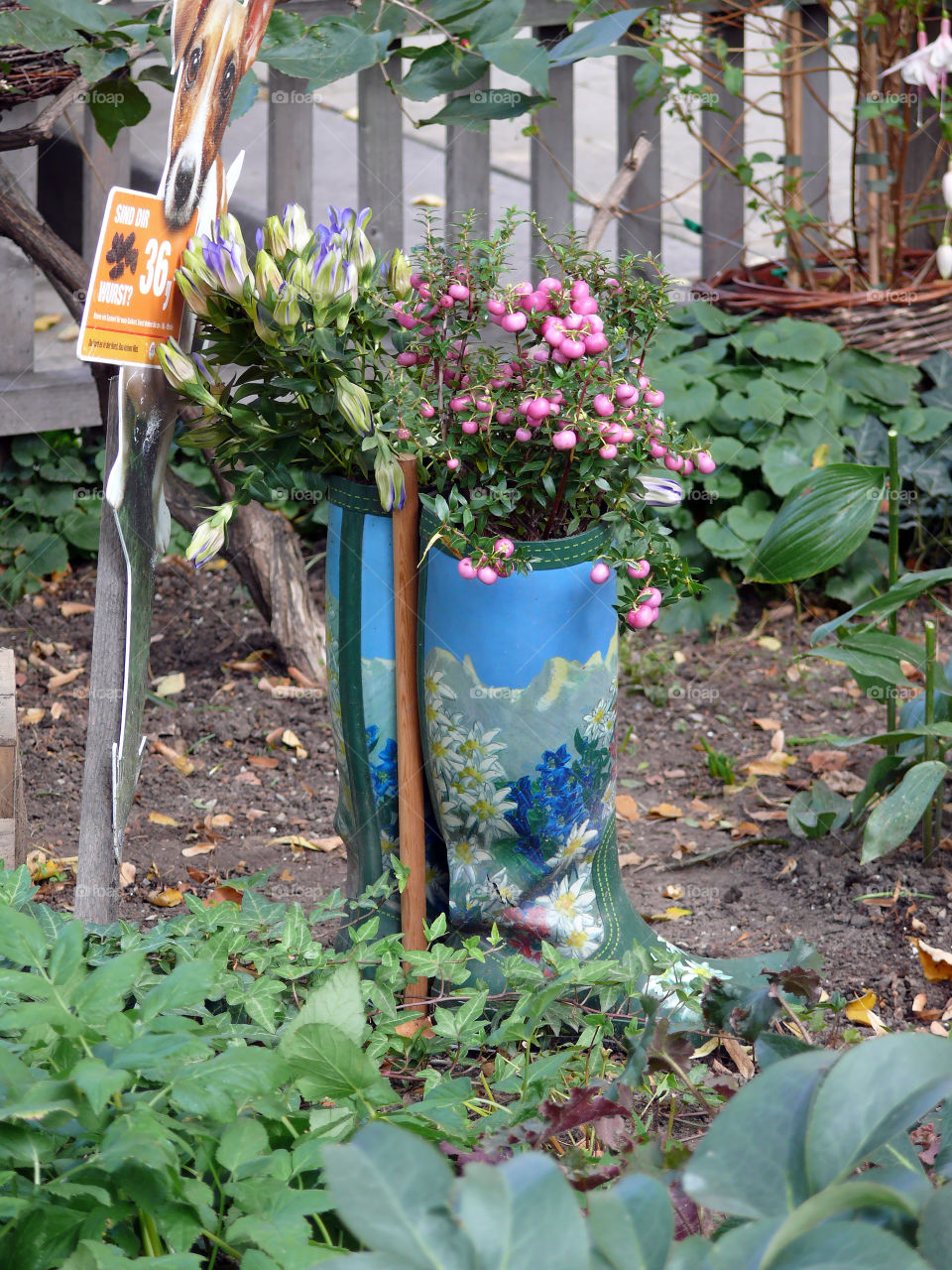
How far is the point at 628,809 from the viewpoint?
2.56 metres

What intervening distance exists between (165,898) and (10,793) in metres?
0.33

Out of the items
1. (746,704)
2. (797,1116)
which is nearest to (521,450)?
A: (797,1116)

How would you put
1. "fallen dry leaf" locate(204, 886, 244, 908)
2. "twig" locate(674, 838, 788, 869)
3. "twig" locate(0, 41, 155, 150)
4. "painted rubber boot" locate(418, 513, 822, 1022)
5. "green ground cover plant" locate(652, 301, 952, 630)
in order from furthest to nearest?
"green ground cover plant" locate(652, 301, 952, 630)
"twig" locate(674, 838, 788, 869)
"twig" locate(0, 41, 155, 150)
"fallen dry leaf" locate(204, 886, 244, 908)
"painted rubber boot" locate(418, 513, 822, 1022)

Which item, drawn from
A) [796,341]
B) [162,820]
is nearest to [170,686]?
[162,820]

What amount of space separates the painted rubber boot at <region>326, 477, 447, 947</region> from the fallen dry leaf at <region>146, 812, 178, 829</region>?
0.75m

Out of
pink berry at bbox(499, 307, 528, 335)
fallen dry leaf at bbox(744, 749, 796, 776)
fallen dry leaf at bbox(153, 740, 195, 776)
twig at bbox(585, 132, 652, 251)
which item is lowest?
fallen dry leaf at bbox(744, 749, 796, 776)

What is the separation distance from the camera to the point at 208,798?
8.26 ft

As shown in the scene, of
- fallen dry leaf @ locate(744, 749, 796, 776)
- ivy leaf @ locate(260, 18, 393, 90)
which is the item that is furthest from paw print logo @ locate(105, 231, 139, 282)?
fallen dry leaf @ locate(744, 749, 796, 776)

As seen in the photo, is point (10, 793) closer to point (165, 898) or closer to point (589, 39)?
point (165, 898)

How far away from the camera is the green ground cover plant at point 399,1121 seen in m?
0.57

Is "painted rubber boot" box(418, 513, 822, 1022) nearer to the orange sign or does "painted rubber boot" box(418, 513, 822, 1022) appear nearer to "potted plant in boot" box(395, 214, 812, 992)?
"potted plant in boot" box(395, 214, 812, 992)

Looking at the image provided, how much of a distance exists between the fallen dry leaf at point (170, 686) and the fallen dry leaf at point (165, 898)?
800 millimetres

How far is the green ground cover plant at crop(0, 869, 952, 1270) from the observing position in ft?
1.88

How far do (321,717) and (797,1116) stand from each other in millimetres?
2255
